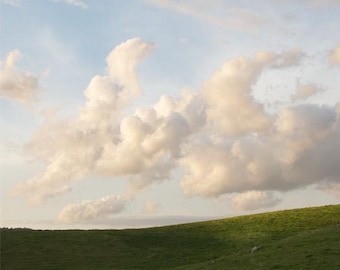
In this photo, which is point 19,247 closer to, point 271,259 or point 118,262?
point 118,262

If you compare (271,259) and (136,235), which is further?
(136,235)

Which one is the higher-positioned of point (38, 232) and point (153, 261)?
point (38, 232)

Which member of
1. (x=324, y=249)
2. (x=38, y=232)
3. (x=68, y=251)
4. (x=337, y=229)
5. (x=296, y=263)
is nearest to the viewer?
(x=296, y=263)

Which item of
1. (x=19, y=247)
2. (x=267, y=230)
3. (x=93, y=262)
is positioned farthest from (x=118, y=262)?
(x=267, y=230)

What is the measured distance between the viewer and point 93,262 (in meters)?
46.5

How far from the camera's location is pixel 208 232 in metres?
57.1

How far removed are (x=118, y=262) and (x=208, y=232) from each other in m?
13.2

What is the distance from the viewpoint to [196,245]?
5256 cm

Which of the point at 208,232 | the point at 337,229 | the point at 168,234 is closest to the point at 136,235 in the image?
the point at 168,234

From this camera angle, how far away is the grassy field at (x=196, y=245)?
39125mm

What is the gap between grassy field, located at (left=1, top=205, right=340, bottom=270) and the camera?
128 feet

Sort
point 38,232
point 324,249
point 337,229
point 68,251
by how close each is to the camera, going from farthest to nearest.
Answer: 1. point 38,232
2. point 68,251
3. point 337,229
4. point 324,249

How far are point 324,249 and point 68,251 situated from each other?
21804 mm

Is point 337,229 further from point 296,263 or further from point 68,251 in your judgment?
point 68,251
